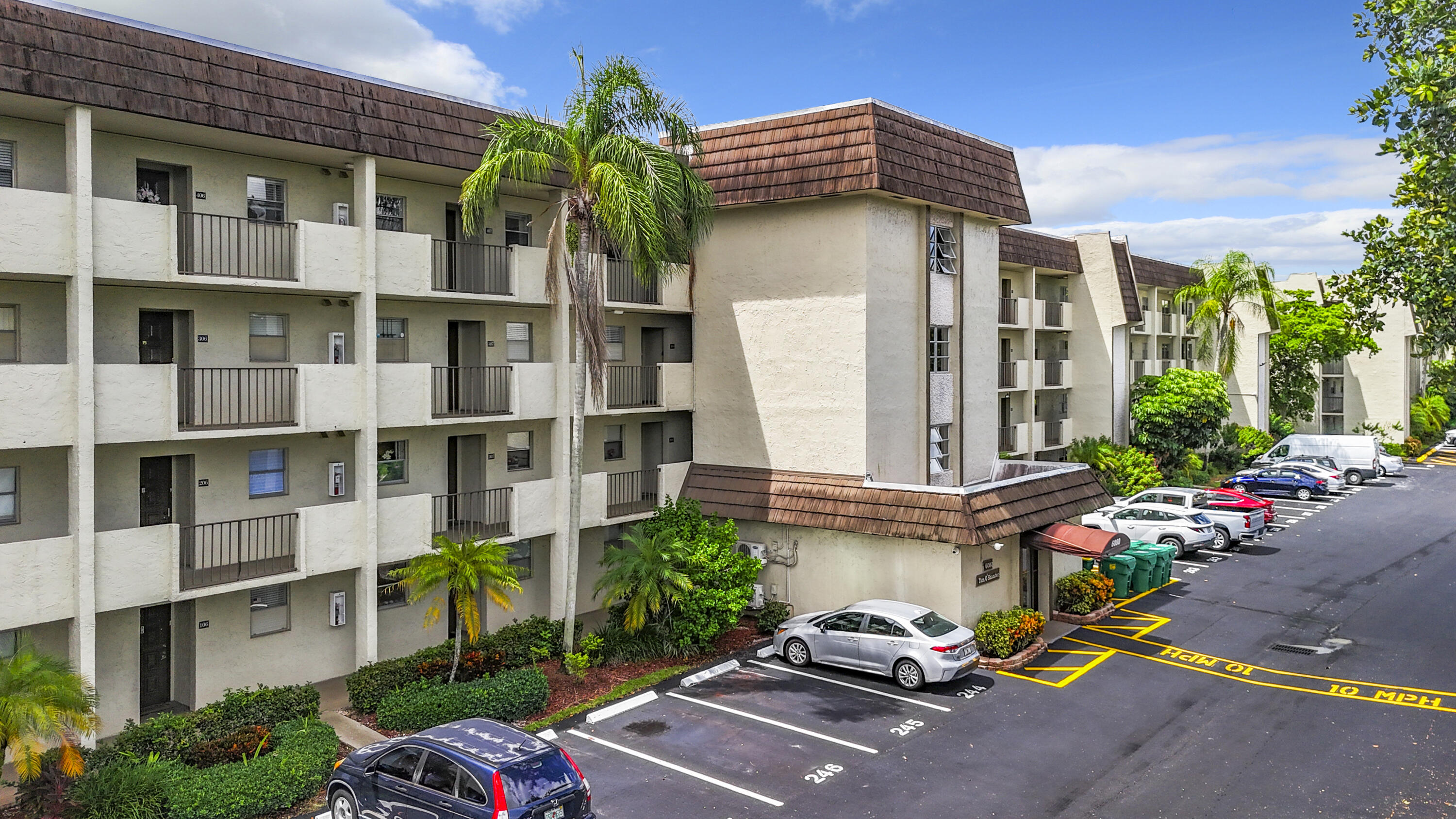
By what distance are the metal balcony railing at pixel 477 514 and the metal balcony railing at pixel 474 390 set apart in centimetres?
185

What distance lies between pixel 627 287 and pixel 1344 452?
4378 centimetres

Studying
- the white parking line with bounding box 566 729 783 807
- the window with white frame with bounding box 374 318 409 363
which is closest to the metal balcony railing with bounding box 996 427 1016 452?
the window with white frame with bounding box 374 318 409 363

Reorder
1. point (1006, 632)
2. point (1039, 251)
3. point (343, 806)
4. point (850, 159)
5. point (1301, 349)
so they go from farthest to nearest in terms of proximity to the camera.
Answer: point (1301, 349) < point (1039, 251) < point (850, 159) < point (1006, 632) < point (343, 806)

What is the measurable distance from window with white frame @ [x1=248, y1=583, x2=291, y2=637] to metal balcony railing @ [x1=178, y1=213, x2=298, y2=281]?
6.14m

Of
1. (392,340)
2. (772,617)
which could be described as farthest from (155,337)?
(772,617)

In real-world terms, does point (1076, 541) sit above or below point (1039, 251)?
below

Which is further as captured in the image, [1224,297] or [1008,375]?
[1224,297]

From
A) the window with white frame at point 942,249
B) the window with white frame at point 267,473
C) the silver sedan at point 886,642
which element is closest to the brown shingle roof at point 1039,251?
the window with white frame at point 942,249

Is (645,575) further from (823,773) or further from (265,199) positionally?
(265,199)

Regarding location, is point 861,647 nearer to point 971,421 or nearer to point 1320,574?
point 971,421

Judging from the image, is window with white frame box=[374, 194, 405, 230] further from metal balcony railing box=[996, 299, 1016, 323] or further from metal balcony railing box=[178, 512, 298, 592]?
metal balcony railing box=[996, 299, 1016, 323]

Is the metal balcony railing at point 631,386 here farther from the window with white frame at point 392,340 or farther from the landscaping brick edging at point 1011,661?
the landscaping brick edging at point 1011,661

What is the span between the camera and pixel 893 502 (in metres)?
22.4

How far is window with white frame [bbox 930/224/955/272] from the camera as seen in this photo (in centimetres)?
2539
